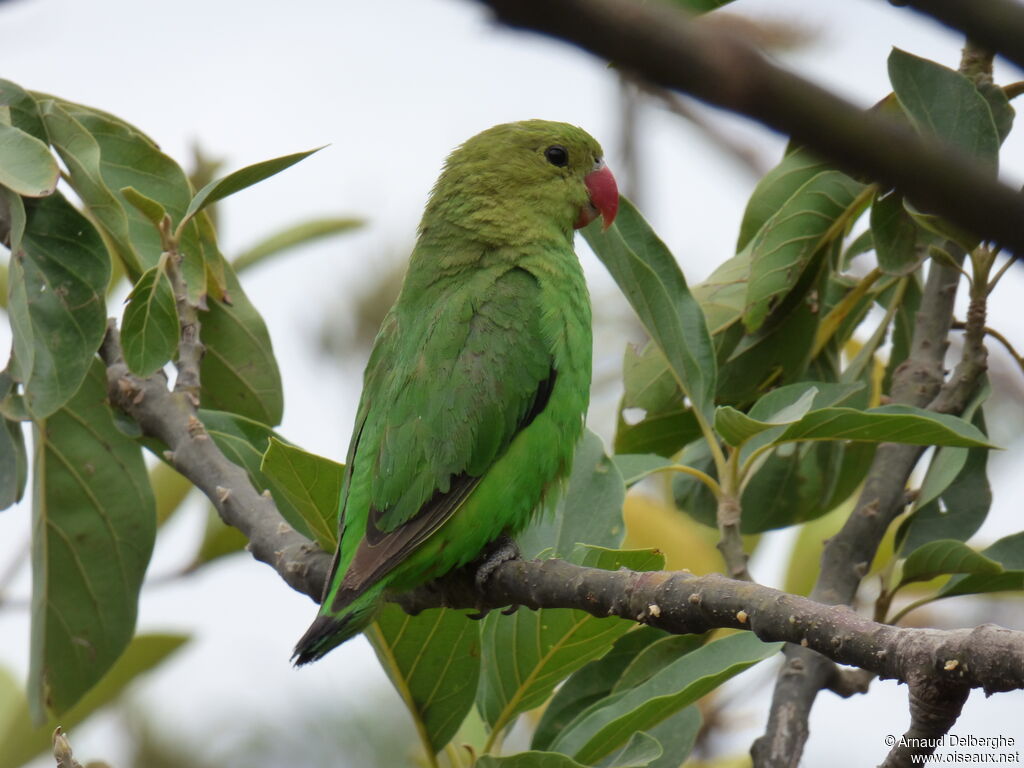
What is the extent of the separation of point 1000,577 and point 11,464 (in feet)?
8.59

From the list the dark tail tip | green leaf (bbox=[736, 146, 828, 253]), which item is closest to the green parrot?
the dark tail tip

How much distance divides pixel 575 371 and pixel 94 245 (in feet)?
4.64

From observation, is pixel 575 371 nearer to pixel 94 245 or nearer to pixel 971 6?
pixel 94 245

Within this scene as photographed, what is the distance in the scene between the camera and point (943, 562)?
9.94 ft

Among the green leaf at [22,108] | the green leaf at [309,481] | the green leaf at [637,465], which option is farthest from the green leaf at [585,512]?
the green leaf at [22,108]

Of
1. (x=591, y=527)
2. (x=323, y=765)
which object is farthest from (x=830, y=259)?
(x=323, y=765)

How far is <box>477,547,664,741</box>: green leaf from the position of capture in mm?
2850

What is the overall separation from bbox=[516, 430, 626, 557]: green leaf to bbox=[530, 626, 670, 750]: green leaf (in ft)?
0.92

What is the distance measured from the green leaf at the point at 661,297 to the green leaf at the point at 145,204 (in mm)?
1148

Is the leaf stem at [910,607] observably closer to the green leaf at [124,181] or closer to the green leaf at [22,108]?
the green leaf at [124,181]

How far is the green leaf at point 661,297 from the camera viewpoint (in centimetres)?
305

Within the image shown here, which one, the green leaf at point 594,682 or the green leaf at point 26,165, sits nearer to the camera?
the green leaf at point 26,165

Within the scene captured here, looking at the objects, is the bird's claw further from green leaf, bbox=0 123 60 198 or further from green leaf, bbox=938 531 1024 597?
green leaf, bbox=0 123 60 198

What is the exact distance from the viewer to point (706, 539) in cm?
421
